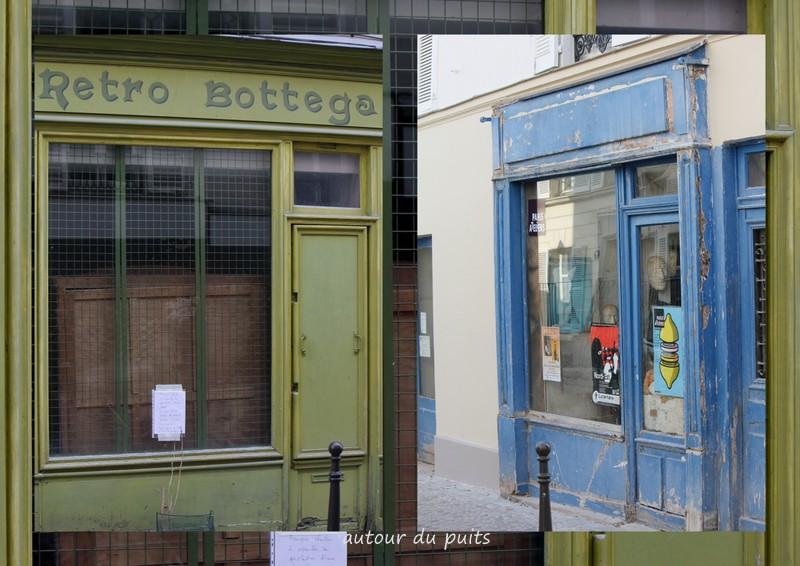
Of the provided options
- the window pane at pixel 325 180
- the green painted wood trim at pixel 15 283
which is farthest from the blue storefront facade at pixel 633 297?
the green painted wood trim at pixel 15 283

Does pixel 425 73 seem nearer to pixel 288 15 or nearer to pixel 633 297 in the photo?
pixel 288 15

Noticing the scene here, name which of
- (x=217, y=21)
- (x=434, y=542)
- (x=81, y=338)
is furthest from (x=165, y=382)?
(x=217, y=21)

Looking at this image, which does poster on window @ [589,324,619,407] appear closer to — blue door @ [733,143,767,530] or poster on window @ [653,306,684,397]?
poster on window @ [653,306,684,397]

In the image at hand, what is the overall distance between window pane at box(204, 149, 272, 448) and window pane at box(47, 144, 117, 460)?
1.39 ft

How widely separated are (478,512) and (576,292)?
1.06 metres

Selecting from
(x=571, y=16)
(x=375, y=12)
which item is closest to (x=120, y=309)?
(x=375, y=12)

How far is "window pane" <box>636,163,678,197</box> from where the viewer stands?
3805mm

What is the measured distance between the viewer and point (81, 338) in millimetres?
3846

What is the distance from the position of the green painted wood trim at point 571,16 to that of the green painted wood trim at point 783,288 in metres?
0.93

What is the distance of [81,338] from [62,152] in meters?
0.79

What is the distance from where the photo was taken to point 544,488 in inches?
157

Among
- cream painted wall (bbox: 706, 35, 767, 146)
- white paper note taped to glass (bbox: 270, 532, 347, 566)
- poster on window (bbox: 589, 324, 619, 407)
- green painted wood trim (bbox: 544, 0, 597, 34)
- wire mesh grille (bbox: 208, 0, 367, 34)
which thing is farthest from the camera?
green painted wood trim (bbox: 544, 0, 597, 34)

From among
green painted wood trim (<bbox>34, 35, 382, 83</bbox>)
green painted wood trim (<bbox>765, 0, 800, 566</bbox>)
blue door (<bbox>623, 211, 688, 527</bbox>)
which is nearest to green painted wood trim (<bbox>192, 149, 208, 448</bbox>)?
green painted wood trim (<bbox>34, 35, 382, 83</bbox>)

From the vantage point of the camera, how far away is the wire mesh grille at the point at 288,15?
4.55 metres
